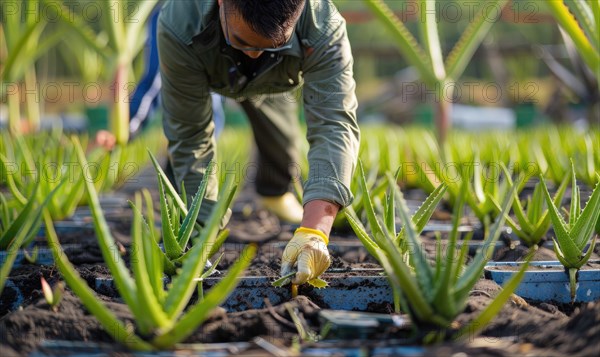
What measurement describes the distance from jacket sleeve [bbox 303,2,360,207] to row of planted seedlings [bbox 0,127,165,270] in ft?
1.49

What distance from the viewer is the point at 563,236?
135 centimetres

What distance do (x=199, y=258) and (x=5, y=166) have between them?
3.63 ft

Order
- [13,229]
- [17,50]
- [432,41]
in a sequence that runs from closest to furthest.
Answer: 1. [13,229]
2. [432,41]
3. [17,50]

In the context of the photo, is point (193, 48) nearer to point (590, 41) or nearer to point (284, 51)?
point (284, 51)

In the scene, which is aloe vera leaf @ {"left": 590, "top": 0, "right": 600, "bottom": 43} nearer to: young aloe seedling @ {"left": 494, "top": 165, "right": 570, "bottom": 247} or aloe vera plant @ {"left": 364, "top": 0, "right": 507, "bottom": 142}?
young aloe seedling @ {"left": 494, "top": 165, "right": 570, "bottom": 247}

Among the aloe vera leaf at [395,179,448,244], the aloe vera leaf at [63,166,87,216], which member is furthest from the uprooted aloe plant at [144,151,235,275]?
the aloe vera leaf at [63,166,87,216]

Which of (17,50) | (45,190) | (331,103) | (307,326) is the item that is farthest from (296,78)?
(17,50)

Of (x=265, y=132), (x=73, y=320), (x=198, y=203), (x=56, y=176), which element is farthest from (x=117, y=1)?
(x=73, y=320)

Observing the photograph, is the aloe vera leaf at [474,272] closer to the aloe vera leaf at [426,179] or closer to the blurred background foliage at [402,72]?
the aloe vera leaf at [426,179]

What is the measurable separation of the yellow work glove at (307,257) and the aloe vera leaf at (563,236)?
44 centimetres

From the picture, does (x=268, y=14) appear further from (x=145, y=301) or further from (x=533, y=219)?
(x=533, y=219)

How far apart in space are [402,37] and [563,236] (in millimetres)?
1718

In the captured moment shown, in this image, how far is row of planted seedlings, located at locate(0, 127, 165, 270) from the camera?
159cm

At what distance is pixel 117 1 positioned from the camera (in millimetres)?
3186
